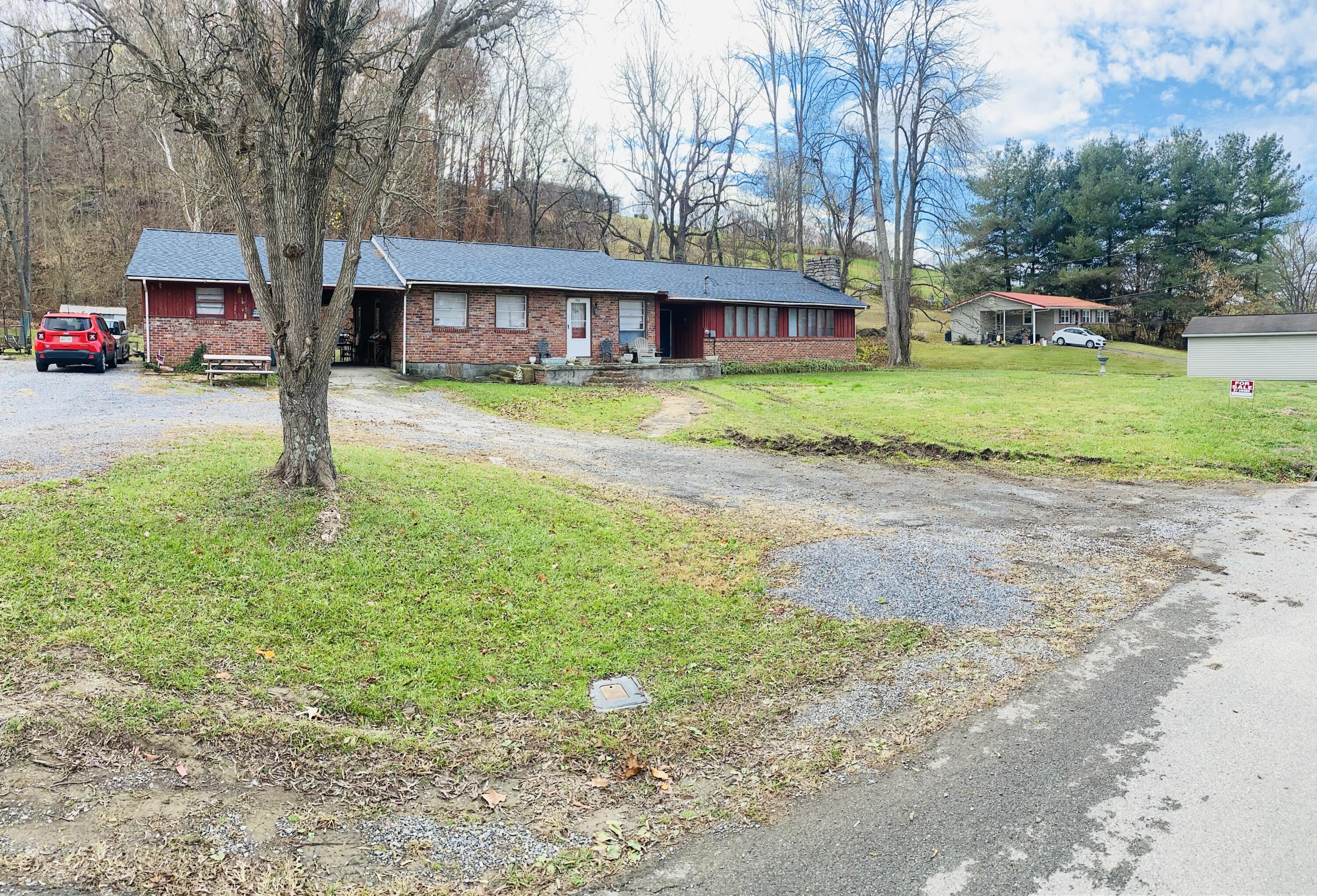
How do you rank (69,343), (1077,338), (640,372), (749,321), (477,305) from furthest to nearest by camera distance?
1. (1077,338)
2. (749,321)
3. (640,372)
4. (477,305)
5. (69,343)

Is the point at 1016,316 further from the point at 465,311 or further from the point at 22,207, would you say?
the point at 22,207

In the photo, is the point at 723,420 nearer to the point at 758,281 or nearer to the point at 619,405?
the point at 619,405

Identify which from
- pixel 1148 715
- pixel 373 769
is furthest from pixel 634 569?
pixel 1148 715

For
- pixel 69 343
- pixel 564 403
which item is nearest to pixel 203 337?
pixel 69 343

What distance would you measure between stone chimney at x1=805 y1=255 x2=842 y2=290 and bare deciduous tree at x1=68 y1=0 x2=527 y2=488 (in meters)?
31.0

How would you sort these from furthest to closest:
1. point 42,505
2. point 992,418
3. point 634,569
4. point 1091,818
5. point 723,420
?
point 992,418 < point 723,420 < point 634,569 < point 42,505 < point 1091,818

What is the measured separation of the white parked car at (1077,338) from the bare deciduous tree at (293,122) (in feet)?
168

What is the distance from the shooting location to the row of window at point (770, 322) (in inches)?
1264

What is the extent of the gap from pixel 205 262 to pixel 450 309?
676 centimetres

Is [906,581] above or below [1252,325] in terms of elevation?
below

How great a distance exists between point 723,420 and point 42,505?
1326 cm

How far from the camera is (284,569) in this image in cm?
646

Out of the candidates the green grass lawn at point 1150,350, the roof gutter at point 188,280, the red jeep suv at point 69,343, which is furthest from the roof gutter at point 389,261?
the green grass lawn at point 1150,350

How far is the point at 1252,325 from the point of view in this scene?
104 feet
